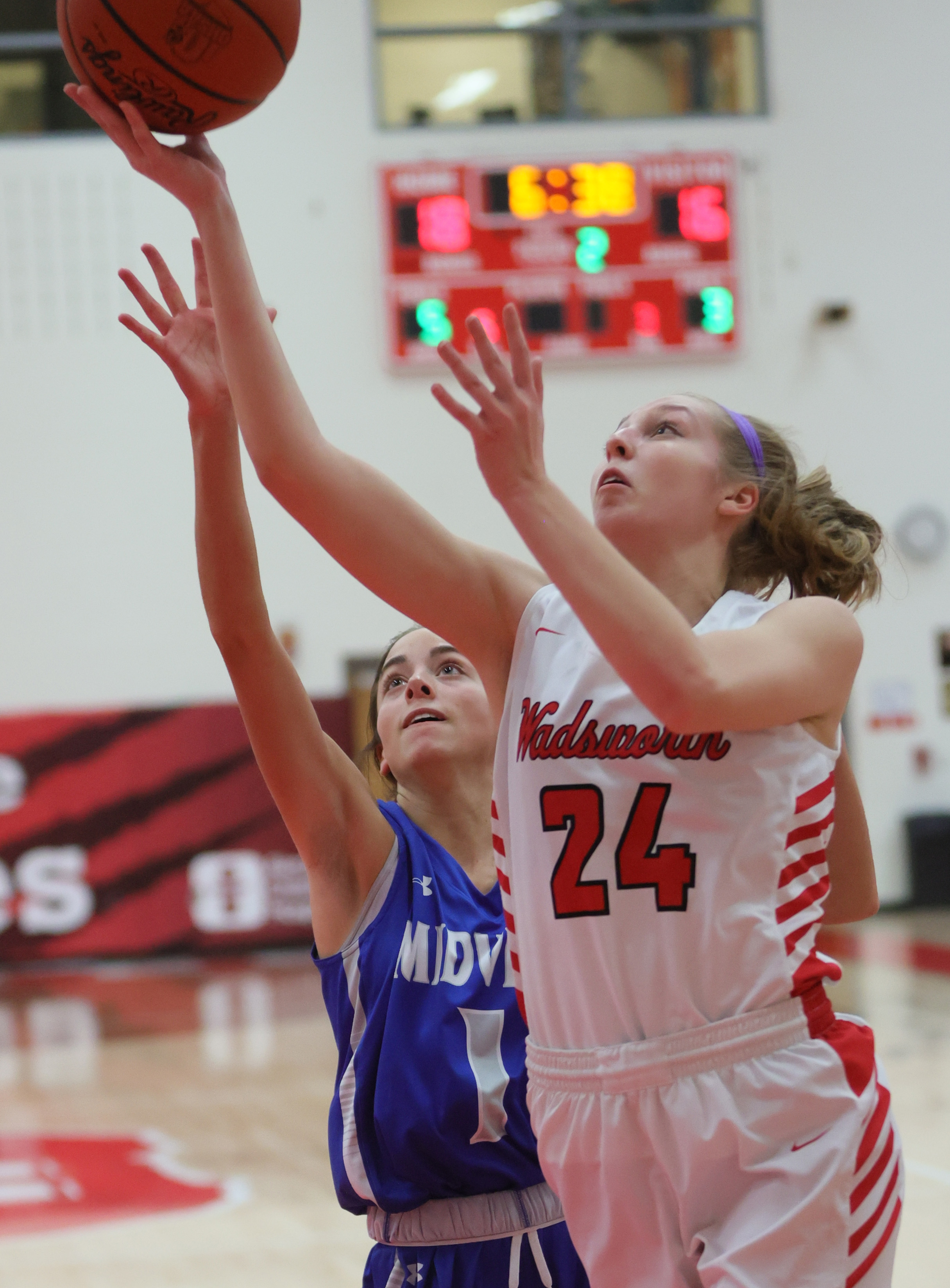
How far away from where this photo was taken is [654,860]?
1.64 meters

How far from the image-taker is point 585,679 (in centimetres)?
174

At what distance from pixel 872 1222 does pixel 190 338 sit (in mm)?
1381

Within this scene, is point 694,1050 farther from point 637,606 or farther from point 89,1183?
point 89,1183

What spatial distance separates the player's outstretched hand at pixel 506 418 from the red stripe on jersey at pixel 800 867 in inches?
20.1

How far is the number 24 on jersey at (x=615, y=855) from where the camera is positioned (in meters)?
1.64

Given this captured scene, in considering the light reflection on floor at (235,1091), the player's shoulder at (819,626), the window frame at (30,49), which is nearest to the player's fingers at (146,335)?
the player's shoulder at (819,626)

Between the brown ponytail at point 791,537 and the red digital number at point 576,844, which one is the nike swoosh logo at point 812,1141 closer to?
the red digital number at point 576,844

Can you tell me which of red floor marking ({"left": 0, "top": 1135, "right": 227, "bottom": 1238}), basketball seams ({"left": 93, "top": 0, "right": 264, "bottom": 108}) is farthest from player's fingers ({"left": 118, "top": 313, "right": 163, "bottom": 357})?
red floor marking ({"left": 0, "top": 1135, "right": 227, "bottom": 1238})

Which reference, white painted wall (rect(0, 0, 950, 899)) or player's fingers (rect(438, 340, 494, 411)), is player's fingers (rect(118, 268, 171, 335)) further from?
white painted wall (rect(0, 0, 950, 899))

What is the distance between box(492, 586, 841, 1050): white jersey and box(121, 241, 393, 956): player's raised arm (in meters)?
0.46

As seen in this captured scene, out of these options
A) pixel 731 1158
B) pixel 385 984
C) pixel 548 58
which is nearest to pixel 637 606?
pixel 731 1158

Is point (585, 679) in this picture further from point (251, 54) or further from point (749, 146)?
point (749, 146)

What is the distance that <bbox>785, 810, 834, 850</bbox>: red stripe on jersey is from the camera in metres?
1.68

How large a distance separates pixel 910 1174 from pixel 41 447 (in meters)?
7.69
